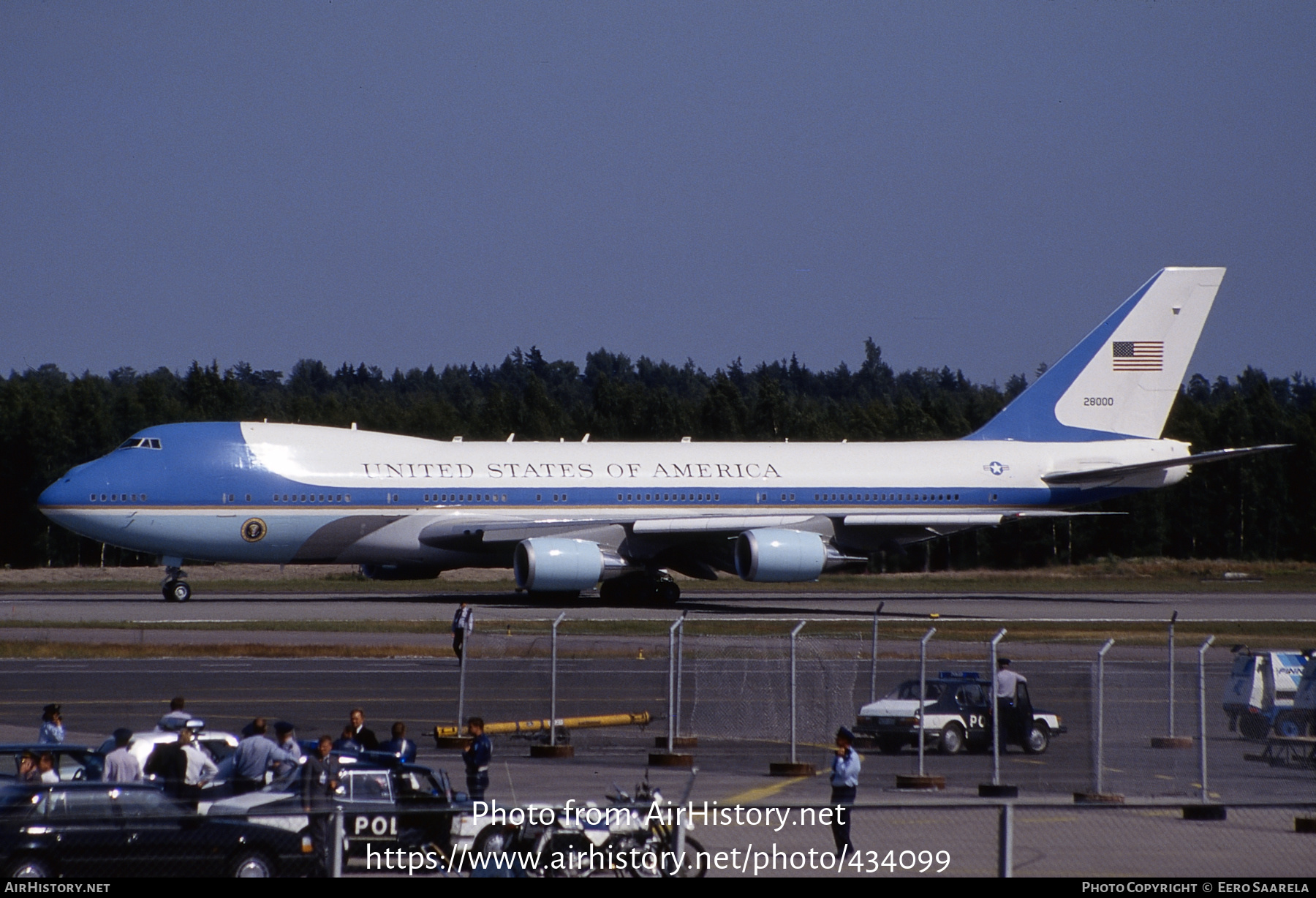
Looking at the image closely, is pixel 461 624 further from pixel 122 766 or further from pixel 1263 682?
pixel 1263 682

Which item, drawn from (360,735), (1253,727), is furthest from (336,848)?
(1253,727)

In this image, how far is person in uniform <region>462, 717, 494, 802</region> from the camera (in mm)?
15570

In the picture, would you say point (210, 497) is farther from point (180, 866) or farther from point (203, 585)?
point (180, 866)

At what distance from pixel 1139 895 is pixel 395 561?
118 ft

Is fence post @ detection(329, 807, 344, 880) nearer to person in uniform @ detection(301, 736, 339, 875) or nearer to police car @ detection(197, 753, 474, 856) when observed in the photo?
person in uniform @ detection(301, 736, 339, 875)

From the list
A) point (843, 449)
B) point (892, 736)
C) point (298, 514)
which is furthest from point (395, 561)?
point (892, 736)

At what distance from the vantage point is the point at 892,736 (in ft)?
65.6

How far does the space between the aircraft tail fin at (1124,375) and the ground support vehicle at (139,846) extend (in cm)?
4310

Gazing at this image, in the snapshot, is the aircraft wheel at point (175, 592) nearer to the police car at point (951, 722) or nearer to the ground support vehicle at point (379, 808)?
the police car at point (951, 722)

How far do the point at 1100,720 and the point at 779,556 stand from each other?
2486cm

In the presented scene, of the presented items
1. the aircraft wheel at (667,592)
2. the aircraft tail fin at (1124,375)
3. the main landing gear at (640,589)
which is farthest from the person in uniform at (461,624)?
the aircraft tail fin at (1124,375)

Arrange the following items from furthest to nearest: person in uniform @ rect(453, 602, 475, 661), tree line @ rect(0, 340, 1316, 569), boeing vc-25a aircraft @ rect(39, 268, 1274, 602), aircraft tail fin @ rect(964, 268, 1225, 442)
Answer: tree line @ rect(0, 340, 1316, 569)
aircraft tail fin @ rect(964, 268, 1225, 442)
boeing vc-25a aircraft @ rect(39, 268, 1274, 602)
person in uniform @ rect(453, 602, 475, 661)

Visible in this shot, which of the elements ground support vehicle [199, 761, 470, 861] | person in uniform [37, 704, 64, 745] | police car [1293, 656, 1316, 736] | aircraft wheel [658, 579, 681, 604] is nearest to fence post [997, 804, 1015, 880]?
ground support vehicle [199, 761, 470, 861]

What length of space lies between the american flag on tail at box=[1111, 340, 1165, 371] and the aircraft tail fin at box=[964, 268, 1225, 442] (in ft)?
0.09
